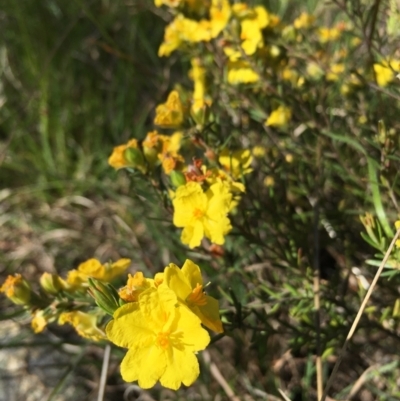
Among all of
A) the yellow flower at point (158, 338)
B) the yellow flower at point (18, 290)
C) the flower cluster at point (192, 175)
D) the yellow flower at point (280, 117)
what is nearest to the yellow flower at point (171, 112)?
the flower cluster at point (192, 175)

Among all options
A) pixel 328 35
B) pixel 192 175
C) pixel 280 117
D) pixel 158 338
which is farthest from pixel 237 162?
pixel 328 35

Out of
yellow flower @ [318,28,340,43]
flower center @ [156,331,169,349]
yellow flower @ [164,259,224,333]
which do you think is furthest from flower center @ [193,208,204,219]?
yellow flower @ [318,28,340,43]

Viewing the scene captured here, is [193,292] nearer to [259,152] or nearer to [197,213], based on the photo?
[197,213]

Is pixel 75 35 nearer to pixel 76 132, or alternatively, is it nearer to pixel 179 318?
pixel 76 132

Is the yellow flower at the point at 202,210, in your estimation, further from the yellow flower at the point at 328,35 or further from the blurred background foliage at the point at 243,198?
the yellow flower at the point at 328,35

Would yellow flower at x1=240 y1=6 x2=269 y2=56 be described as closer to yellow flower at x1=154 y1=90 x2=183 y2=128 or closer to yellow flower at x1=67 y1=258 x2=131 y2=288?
yellow flower at x1=154 y1=90 x2=183 y2=128

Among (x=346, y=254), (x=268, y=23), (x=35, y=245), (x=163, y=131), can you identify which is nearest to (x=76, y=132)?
(x=163, y=131)
